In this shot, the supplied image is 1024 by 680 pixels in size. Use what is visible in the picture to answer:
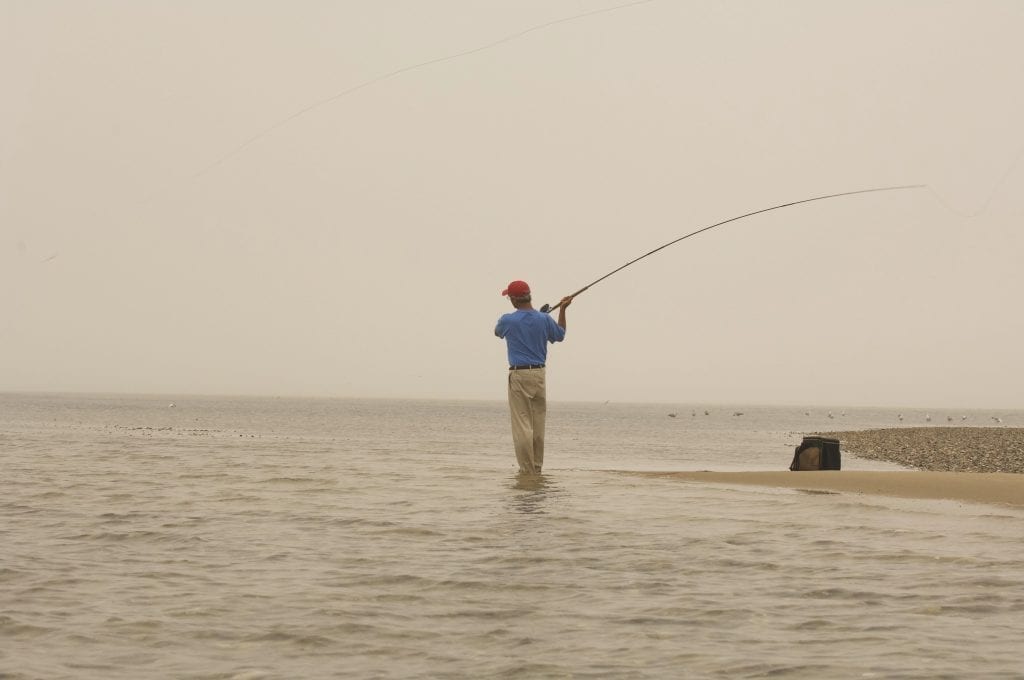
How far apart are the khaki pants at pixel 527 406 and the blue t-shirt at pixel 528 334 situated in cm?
16

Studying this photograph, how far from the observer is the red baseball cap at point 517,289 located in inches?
488

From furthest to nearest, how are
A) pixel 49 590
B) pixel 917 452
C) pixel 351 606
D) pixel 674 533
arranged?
pixel 917 452 → pixel 674 533 → pixel 49 590 → pixel 351 606

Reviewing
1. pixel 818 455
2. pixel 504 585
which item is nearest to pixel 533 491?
pixel 818 455

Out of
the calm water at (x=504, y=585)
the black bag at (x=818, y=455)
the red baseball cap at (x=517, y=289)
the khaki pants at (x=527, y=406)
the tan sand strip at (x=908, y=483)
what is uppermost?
the red baseball cap at (x=517, y=289)

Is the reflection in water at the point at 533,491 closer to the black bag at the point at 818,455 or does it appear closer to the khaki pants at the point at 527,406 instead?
the khaki pants at the point at 527,406

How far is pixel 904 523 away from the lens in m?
8.82

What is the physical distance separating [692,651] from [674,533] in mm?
3569

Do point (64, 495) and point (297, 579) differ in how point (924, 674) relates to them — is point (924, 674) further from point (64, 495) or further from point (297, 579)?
point (64, 495)

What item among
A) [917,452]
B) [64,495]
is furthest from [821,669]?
[917,452]

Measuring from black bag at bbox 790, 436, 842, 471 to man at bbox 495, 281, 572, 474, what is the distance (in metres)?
3.81

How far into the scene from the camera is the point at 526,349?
12.6m

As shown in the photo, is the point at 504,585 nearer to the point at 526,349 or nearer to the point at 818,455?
the point at 526,349

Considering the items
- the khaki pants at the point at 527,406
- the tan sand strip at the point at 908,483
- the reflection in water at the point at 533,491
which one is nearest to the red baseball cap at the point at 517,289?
the khaki pants at the point at 527,406

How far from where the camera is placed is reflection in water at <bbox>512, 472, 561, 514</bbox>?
32.2ft
